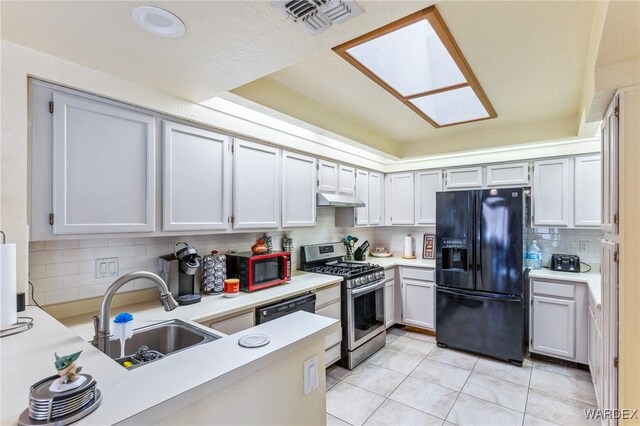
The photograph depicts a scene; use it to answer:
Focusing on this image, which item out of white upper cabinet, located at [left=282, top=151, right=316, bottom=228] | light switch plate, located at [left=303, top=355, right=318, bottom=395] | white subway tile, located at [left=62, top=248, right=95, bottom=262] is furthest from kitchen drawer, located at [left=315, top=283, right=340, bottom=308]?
white subway tile, located at [left=62, top=248, right=95, bottom=262]

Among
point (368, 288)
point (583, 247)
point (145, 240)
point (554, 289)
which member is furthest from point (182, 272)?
point (583, 247)

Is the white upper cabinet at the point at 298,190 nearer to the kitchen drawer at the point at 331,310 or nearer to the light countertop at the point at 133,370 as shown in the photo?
the kitchen drawer at the point at 331,310

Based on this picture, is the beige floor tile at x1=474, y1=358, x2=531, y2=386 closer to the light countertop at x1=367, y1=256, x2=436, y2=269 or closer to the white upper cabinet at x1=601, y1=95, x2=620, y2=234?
the light countertop at x1=367, y1=256, x2=436, y2=269

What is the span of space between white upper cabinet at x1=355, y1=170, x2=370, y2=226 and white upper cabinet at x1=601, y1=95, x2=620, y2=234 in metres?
2.45

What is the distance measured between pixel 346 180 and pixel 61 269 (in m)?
2.84

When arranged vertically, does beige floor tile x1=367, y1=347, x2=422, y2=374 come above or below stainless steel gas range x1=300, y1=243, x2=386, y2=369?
below

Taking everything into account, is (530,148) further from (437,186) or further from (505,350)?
(505,350)

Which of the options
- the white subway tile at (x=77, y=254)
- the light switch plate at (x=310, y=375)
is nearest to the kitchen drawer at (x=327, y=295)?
the light switch plate at (x=310, y=375)

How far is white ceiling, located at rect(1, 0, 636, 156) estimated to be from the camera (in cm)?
132

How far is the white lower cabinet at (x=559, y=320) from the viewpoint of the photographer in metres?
3.00

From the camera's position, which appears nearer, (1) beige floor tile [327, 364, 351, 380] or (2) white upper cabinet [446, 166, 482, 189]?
(1) beige floor tile [327, 364, 351, 380]

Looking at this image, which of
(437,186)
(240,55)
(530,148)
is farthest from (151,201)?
(530,148)

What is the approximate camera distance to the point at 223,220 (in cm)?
242

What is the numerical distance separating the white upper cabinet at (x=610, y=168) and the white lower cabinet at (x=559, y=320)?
149 cm
